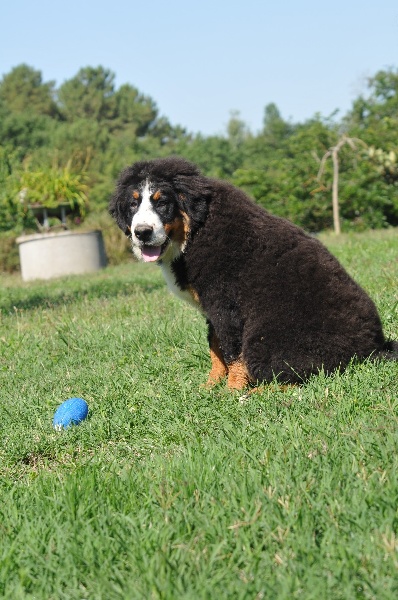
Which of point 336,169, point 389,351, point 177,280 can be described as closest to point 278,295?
point 177,280

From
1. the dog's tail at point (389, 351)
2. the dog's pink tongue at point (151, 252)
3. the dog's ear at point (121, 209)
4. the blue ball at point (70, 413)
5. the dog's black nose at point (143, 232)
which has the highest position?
the dog's ear at point (121, 209)

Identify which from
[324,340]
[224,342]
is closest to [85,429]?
[224,342]

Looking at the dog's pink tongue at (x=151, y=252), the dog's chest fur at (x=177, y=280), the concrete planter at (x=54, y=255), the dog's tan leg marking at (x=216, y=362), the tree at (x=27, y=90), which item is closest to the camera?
the dog's pink tongue at (x=151, y=252)

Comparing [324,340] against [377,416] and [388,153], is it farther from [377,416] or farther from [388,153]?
[388,153]

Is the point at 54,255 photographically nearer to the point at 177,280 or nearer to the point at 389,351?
the point at 177,280

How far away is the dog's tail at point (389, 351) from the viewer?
4.82 metres

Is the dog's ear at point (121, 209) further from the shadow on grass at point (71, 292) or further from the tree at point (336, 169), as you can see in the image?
the tree at point (336, 169)

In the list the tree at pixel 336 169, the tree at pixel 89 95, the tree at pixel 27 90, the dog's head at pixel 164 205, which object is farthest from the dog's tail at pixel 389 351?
the tree at pixel 27 90

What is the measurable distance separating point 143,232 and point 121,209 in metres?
0.50

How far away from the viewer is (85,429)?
4.66 meters

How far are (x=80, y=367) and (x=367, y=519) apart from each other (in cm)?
398

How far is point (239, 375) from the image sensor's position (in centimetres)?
501

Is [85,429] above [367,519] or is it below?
below

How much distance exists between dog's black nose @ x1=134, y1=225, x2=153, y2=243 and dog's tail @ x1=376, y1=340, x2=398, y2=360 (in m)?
1.66
